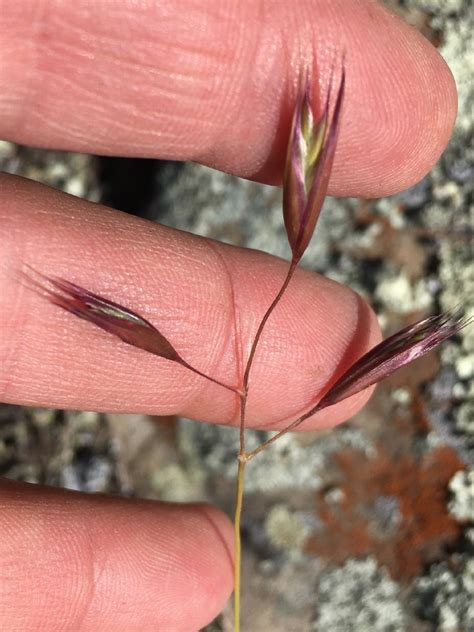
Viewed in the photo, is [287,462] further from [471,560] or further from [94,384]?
[94,384]

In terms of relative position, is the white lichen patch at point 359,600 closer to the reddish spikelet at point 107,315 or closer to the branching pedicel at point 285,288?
the branching pedicel at point 285,288

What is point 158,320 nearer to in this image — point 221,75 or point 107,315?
point 107,315

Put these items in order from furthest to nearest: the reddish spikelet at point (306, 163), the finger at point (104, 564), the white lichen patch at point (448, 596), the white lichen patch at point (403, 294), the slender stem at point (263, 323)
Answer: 1. the white lichen patch at point (403, 294)
2. the white lichen patch at point (448, 596)
3. the finger at point (104, 564)
4. the slender stem at point (263, 323)
5. the reddish spikelet at point (306, 163)

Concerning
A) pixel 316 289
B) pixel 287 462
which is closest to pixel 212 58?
pixel 316 289

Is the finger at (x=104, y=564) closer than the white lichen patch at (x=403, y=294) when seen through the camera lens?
Yes

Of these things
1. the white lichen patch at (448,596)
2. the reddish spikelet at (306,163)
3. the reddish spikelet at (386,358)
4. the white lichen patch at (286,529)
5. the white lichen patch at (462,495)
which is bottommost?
the white lichen patch at (286,529)

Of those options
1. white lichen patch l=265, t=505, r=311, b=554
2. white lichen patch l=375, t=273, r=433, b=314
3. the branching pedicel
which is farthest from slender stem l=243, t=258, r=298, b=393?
white lichen patch l=265, t=505, r=311, b=554

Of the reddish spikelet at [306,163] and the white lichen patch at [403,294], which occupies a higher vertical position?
the reddish spikelet at [306,163]

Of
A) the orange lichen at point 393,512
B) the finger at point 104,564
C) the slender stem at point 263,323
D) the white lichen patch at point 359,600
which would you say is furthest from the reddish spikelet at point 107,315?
the white lichen patch at point 359,600
